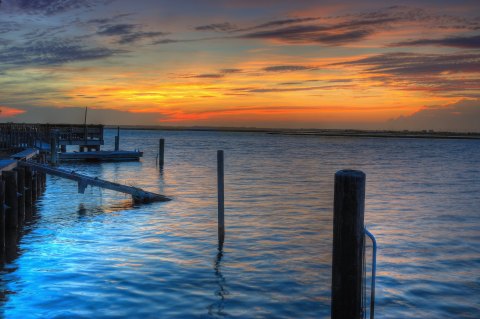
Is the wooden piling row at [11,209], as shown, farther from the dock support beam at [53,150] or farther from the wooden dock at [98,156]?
the wooden dock at [98,156]

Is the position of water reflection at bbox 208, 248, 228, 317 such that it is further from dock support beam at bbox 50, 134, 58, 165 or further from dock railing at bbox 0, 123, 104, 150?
dock support beam at bbox 50, 134, 58, 165

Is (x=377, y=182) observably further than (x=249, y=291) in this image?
Yes

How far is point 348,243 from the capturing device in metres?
6.36

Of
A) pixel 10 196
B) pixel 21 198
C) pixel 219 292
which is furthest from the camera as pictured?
pixel 21 198

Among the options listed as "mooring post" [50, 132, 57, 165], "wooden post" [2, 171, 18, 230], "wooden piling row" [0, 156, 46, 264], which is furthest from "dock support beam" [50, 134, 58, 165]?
"wooden post" [2, 171, 18, 230]

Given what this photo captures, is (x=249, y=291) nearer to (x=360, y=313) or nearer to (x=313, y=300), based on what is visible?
(x=313, y=300)

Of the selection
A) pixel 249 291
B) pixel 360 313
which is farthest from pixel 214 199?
pixel 360 313

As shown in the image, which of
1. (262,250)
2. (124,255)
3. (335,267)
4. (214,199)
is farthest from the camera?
(214,199)

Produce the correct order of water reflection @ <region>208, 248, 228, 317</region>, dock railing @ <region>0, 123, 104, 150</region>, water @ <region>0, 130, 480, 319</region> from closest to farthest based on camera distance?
1. water reflection @ <region>208, 248, 228, 317</region>
2. water @ <region>0, 130, 480, 319</region>
3. dock railing @ <region>0, 123, 104, 150</region>

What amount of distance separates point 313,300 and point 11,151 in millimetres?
24766

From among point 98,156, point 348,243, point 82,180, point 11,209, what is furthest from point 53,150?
A: point 348,243

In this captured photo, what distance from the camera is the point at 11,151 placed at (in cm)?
2895

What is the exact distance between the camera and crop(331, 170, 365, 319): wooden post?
6.23 meters

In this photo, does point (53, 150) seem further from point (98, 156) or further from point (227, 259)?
point (227, 259)
